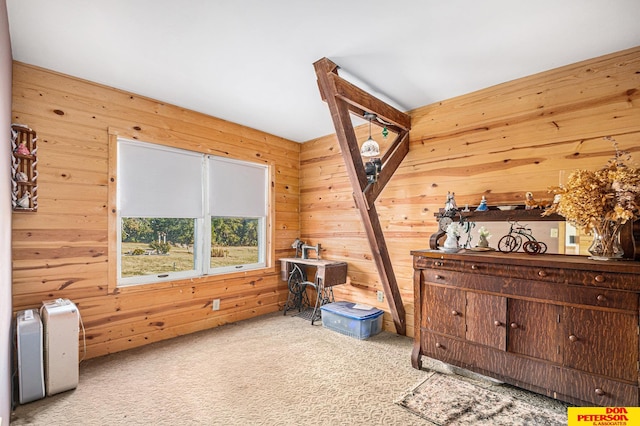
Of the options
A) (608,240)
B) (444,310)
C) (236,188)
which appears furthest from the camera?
(236,188)

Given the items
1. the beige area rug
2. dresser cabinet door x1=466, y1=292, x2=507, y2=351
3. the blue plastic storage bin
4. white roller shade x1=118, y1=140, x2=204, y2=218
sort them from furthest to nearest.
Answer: the blue plastic storage bin → white roller shade x1=118, y1=140, x2=204, y2=218 → dresser cabinet door x1=466, y1=292, x2=507, y2=351 → the beige area rug

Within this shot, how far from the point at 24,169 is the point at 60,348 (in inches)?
54.0

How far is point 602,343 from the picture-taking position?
1795mm

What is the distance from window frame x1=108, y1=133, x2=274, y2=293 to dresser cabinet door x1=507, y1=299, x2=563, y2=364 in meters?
2.88

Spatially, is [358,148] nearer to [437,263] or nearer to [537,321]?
[437,263]

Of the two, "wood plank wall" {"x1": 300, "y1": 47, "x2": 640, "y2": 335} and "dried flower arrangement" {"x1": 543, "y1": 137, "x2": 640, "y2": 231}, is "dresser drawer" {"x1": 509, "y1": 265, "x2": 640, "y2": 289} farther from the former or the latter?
"wood plank wall" {"x1": 300, "y1": 47, "x2": 640, "y2": 335}

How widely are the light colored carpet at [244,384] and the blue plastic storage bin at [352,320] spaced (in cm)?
10

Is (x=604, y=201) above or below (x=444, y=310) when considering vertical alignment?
above

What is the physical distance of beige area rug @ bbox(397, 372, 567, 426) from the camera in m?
1.90

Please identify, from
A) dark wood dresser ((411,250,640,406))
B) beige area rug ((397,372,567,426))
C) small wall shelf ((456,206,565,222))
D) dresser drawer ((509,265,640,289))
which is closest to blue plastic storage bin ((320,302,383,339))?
dark wood dresser ((411,250,640,406))

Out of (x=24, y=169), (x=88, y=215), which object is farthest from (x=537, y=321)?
(x=24, y=169)

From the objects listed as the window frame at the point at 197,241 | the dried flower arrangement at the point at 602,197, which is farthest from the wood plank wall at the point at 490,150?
the window frame at the point at 197,241

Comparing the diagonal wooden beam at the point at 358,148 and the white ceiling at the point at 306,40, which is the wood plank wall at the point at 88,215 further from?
the diagonal wooden beam at the point at 358,148

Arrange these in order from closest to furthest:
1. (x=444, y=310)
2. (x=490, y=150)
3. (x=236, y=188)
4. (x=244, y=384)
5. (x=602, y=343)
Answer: (x=602, y=343), (x=244, y=384), (x=444, y=310), (x=490, y=150), (x=236, y=188)
